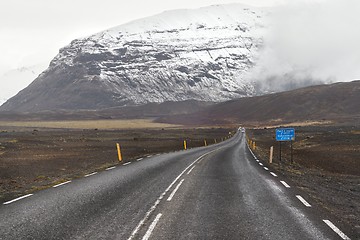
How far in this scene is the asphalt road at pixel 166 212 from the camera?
9266mm

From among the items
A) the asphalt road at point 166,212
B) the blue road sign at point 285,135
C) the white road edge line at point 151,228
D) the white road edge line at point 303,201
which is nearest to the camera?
the white road edge line at point 151,228

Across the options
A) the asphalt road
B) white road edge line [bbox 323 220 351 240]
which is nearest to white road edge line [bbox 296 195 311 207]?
the asphalt road

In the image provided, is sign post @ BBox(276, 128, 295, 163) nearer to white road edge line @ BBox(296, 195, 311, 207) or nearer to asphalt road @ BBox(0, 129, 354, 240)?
asphalt road @ BBox(0, 129, 354, 240)

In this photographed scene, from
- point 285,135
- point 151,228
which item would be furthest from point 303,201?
point 285,135

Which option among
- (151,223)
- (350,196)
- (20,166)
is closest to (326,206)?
(350,196)

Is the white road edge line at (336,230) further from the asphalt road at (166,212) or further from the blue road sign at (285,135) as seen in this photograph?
the blue road sign at (285,135)

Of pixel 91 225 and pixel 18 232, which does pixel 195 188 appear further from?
pixel 18 232

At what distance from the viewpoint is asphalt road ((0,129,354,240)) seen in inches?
365

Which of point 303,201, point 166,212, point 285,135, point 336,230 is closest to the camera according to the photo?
point 336,230

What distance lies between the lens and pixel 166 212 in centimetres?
1141

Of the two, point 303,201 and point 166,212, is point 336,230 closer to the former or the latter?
point 303,201

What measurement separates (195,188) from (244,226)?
6.06m

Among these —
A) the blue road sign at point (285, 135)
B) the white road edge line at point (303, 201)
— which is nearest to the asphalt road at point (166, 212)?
the white road edge line at point (303, 201)

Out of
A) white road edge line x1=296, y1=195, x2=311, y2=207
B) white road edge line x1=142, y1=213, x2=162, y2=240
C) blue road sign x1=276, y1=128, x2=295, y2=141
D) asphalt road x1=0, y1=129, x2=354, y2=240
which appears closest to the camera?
white road edge line x1=142, y1=213, x2=162, y2=240
